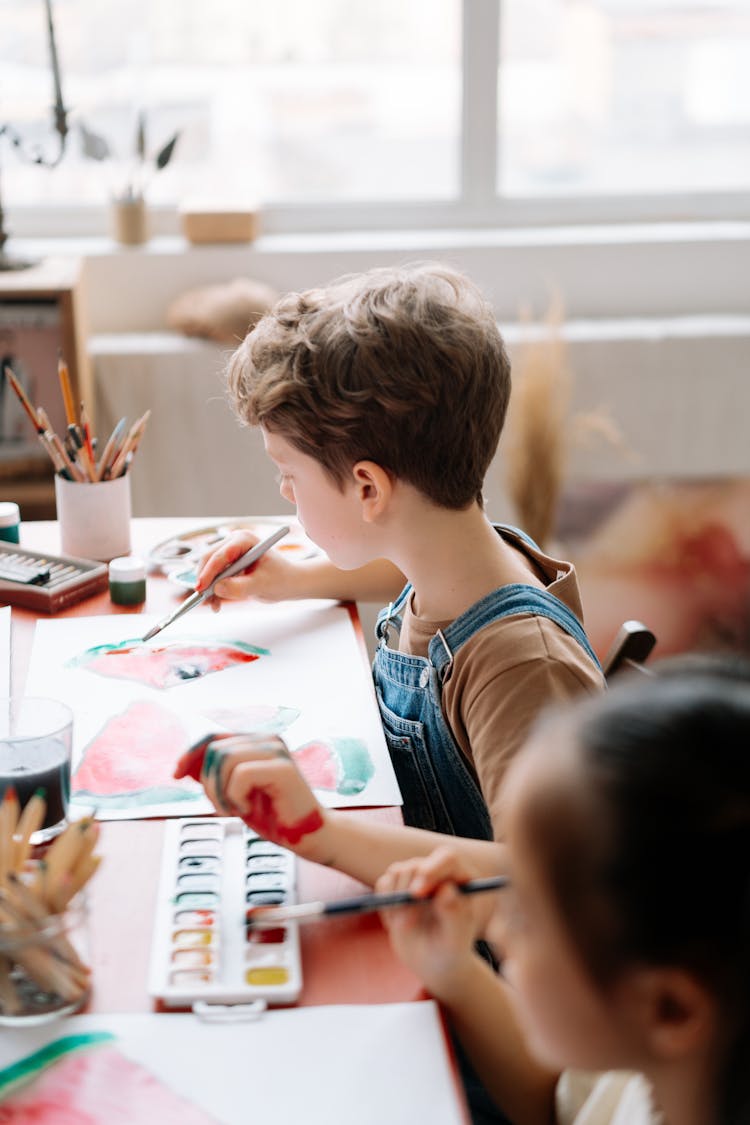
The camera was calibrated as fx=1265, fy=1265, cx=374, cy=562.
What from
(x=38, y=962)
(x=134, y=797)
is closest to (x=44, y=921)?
(x=38, y=962)

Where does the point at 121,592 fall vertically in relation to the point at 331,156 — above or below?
below

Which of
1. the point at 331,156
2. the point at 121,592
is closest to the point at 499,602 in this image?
the point at 121,592

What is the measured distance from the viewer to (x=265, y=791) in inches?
35.0

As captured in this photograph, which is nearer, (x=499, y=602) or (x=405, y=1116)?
(x=405, y=1116)

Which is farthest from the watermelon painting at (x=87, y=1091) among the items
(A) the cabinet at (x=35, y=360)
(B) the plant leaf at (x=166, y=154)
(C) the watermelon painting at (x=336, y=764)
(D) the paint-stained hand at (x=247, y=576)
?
(B) the plant leaf at (x=166, y=154)

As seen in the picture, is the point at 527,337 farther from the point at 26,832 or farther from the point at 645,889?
the point at 645,889

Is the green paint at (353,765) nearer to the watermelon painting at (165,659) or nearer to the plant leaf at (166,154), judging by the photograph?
the watermelon painting at (165,659)

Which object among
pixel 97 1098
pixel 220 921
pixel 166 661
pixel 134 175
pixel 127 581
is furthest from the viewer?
pixel 134 175

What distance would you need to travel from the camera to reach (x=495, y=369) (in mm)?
1162

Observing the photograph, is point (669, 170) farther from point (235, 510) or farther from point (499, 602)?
point (499, 602)

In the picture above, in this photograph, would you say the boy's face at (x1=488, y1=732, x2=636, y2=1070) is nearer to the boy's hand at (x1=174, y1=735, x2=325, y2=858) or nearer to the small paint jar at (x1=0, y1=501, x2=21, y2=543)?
the boy's hand at (x1=174, y1=735, x2=325, y2=858)

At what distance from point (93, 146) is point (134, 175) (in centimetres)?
23

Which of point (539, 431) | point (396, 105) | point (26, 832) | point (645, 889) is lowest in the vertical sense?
point (539, 431)

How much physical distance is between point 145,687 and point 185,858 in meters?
0.29
